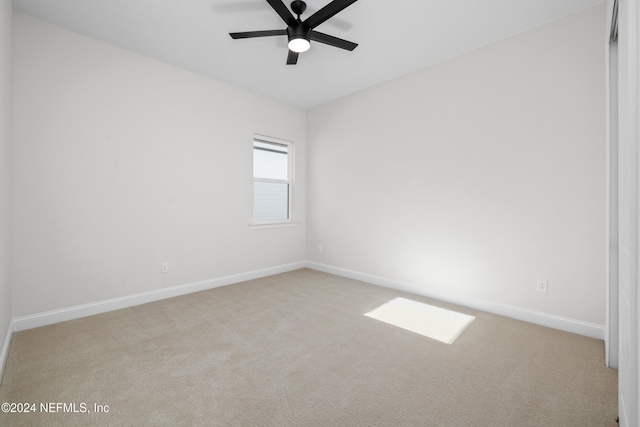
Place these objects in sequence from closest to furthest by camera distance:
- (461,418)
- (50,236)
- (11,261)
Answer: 1. (461,418)
2. (11,261)
3. (50,236)

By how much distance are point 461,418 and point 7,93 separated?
13.0 feet

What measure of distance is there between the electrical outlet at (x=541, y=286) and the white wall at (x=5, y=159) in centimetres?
441

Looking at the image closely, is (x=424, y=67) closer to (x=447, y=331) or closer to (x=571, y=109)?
(x=571, y=109)

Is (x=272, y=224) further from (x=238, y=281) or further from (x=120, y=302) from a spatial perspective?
(x=120, y=302)

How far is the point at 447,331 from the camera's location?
2.56 metres

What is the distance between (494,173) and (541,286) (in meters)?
1.19

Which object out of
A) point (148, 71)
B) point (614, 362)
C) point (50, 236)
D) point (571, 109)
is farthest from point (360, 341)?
point (148, 71)

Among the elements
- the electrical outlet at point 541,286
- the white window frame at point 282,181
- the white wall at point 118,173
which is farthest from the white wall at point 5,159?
the electrical outlet at point 541,286

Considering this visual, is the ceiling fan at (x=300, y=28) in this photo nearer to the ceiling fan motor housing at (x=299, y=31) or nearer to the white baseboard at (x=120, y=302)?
the ceiling fan motor housing at (x=299, y=31)

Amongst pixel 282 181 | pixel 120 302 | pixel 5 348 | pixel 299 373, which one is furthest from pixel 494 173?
pixel 5 348

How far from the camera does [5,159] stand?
2197 mm

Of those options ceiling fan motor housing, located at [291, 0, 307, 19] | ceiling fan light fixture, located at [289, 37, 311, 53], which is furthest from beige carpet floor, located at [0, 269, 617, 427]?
ceiling fan motor housing, located at [291, 0, 307, 19]

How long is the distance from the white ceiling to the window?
1.24 metres

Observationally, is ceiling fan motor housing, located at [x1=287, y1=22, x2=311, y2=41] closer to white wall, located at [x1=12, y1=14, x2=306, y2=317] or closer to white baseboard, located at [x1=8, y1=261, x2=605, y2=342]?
white wall, located at [x1=12, y1=14, x2=306, y2=317]
